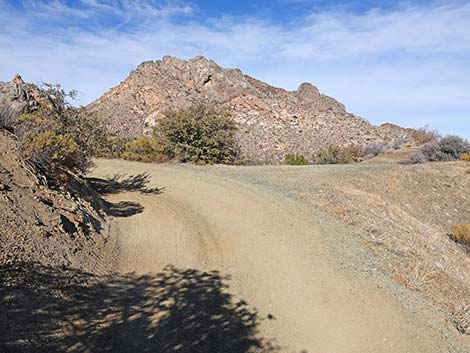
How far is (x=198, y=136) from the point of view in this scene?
2508cm

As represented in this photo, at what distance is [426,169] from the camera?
2177 centimetres

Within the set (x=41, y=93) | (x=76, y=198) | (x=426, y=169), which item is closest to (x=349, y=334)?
(x=76, y=198)

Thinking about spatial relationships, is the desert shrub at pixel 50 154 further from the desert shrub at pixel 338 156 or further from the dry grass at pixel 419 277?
the desert shrub at pixel 338 156

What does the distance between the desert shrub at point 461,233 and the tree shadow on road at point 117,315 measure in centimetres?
1085

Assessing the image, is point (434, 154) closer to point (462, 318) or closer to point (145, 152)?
point (145, 152)

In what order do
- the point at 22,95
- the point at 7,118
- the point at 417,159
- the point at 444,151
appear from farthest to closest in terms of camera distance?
the point at 444,151, the point at 417,159, the point at 22,95, the point at 7,118

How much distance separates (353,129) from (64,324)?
47.5 m

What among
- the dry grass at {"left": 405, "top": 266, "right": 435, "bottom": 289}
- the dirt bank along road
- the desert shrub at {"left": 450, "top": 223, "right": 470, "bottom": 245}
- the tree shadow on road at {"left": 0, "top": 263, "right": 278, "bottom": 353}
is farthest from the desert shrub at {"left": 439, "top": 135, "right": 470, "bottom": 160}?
the tree shadow on road at {"left": 0, "top": 263, "right": 278, "bottom": 353}

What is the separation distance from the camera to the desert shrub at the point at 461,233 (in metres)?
14.6

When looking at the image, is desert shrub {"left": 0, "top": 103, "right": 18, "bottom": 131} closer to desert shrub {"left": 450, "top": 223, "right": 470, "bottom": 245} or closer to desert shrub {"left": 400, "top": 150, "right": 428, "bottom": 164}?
desert shrub {"left": 450, "top": 223, "right": 470, "bottom": 245}

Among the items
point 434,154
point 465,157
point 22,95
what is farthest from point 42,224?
point 434,154

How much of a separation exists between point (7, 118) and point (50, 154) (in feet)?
6.49

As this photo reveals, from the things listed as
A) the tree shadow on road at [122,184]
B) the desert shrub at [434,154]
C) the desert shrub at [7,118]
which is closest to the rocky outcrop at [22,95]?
the desert shrub at [7,118]

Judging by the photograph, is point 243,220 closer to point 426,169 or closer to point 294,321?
→ point 294,321
